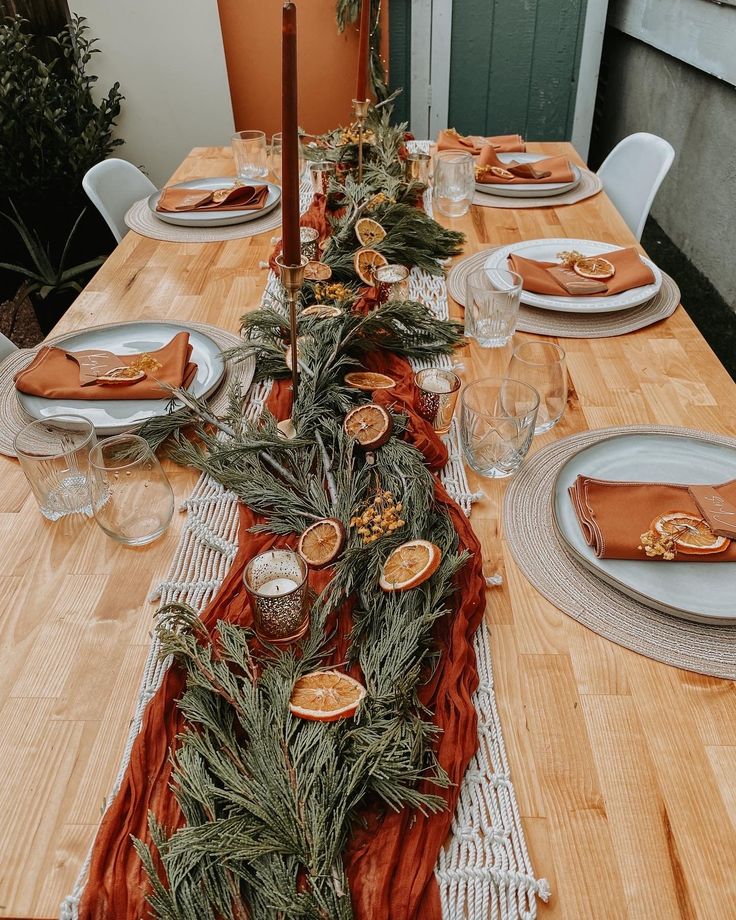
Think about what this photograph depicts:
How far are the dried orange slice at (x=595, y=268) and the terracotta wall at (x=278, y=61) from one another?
2.31 metres

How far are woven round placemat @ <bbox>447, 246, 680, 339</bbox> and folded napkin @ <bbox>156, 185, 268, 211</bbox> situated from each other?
64cm

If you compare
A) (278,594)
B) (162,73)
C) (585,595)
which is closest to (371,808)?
(278,594)

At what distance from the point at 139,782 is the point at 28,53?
118 inches

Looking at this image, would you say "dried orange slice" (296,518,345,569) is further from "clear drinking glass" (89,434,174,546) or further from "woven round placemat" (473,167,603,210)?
"woven round placemat" (473,167,603,210)

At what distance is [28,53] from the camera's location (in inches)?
107

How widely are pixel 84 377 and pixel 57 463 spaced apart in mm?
230

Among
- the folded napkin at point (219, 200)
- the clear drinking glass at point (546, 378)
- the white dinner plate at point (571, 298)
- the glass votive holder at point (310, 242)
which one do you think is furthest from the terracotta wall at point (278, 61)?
the clear drinking glass at point (546, 378)

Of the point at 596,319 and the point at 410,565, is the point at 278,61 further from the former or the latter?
the point at 410,565

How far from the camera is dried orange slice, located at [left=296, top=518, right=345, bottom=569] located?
755mm

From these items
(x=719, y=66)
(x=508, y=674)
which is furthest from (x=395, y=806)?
(x=719, y=66)

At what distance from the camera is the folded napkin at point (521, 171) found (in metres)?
1.79

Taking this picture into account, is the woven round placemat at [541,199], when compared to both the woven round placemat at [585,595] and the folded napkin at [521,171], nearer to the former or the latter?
the folded napkin at [521,171]

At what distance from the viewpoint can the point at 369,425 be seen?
2.95 feet

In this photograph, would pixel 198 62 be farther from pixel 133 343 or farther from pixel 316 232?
pixel 133 343
